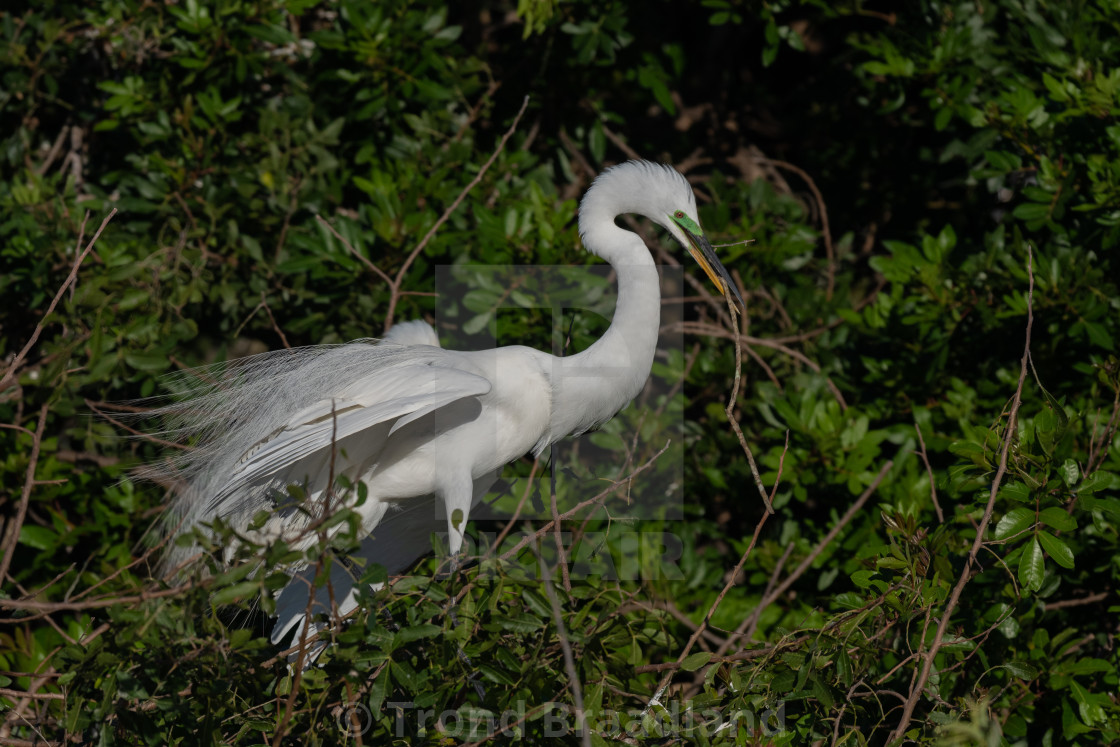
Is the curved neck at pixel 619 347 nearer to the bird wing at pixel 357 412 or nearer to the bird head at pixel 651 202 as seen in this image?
A: the bird head at pixel 651 202

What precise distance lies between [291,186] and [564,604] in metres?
1.55

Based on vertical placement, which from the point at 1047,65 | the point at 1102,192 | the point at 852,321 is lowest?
the point at 852,321

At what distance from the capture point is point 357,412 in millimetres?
1920

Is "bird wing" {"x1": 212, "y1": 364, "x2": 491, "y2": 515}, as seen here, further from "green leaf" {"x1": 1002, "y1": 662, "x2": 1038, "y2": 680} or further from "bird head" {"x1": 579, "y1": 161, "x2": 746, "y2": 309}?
"green leaf" {"x1": 1002, "y1": 662, "x2": 1038, "y2": 680}

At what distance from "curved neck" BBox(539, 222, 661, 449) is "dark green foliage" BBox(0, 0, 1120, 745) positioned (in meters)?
0.18

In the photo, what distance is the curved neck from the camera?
2156 millimetres

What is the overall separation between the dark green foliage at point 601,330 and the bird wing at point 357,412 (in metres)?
0.34

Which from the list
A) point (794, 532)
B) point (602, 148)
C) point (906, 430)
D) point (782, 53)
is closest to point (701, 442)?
point (794, 532)

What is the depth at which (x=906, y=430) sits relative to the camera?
2477 mm

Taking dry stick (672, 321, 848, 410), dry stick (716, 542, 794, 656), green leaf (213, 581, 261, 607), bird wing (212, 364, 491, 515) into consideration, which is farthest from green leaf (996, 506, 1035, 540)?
green leaf (213, 581, 261, 607)

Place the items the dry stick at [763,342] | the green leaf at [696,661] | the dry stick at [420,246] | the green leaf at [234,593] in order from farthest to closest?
the dry stick at [763,342]
the dry stick at [420,246]
the green leaf at [696,661]
the green leaf at [234,593]

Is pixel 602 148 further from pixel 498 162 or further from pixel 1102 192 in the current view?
pixel 1102 192

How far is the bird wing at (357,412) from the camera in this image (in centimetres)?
189

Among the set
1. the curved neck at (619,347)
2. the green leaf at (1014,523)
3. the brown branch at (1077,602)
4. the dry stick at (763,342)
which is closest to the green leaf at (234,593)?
the curved neck at (619,347)
